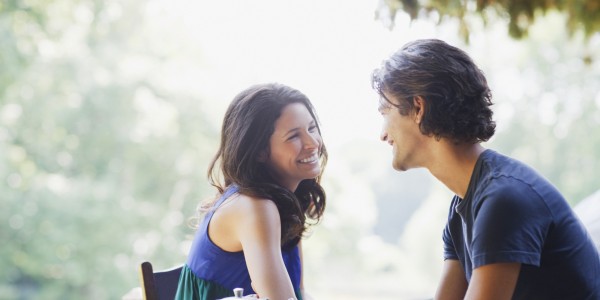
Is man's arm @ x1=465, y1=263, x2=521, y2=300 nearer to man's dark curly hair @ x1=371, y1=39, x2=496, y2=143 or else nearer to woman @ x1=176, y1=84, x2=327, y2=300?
man's dark curly hair @ x1=371, y1=39, x2=496, y2=143

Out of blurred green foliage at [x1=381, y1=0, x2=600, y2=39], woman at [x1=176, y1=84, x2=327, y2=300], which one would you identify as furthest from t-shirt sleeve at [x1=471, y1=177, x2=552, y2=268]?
blurred green foliage at [x1=381, y1=0, x2=600, y2=39]

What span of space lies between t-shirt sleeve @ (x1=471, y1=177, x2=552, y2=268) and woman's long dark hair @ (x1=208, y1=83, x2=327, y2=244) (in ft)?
2.21

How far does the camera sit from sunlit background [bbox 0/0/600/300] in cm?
940

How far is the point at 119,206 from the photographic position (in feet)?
30.9

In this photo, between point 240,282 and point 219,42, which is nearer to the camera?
point 240,282

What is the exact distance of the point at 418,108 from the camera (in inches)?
68.4

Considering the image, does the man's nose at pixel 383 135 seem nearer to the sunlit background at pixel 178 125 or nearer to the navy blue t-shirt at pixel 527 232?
the navy blue t-shirt at pixel 527 232

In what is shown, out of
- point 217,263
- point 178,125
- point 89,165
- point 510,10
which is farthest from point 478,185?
point 89,165

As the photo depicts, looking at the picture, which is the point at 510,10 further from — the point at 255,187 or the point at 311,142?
the point at 255,187

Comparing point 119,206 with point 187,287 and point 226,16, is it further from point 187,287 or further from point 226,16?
point 187,287

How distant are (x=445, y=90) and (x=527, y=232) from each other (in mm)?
361

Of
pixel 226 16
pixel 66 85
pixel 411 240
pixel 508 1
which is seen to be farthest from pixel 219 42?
pixel 508 1

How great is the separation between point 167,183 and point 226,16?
3718 mm

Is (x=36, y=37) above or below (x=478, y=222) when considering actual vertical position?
above
